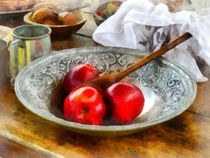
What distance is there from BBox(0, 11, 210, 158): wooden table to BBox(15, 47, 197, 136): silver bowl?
33mm

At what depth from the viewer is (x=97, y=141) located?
50cm

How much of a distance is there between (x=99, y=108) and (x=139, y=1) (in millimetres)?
357

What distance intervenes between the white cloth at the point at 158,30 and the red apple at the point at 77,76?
0.17 metres

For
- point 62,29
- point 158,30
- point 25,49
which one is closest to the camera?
point 25,49

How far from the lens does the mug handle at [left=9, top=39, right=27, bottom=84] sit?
0.60 metres

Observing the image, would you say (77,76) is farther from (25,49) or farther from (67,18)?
(67,18)

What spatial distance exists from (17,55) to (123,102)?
24 cm

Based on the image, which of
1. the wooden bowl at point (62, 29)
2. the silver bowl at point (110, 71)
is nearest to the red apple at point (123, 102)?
the silver bowl at point (110, 71)

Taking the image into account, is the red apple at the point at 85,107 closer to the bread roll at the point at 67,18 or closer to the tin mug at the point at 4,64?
the tin mug at the point at 4,64

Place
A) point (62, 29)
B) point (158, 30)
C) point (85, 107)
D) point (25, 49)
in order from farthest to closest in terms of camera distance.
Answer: point (62, 29), point (158, 30), point (25, 49), point (85, 107)

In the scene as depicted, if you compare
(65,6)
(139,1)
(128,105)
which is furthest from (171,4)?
(128,105)

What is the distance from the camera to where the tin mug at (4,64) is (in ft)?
2.09

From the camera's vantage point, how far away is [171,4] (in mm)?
839

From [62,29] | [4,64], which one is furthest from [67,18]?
[4,64]
